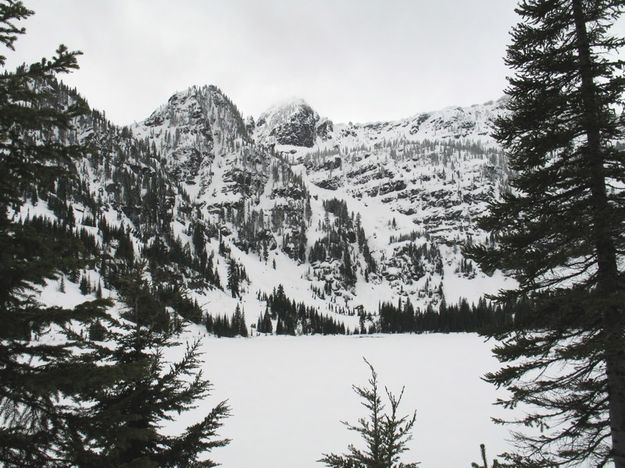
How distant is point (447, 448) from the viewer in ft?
73.3

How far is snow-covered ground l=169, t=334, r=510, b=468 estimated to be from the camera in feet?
71.8

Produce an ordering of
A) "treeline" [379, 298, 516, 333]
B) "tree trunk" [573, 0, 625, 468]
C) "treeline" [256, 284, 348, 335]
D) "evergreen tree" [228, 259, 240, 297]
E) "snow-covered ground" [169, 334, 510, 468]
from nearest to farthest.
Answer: "tree trunk" [573, 0, 625, 468], "snow-covered ground" [169, 334, 510, 468], "treeline" [379, 298, 516, 333], "treeline" [256, 284, 348, 335], "evergreen tree" [228, 259, 240, 297]

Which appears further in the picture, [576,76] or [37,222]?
[37,222]

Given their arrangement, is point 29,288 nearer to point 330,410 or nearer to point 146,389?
point 146,389

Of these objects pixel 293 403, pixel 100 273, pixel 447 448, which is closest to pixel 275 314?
pixel 100 273

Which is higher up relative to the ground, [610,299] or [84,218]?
[84,218]

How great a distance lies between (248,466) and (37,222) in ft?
373

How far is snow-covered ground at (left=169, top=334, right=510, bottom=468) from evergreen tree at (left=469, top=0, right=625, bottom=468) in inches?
287

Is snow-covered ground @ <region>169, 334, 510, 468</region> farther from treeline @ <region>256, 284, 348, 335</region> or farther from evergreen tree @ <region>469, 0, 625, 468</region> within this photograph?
treeline @ <region>256, 284, 348, 335</region>

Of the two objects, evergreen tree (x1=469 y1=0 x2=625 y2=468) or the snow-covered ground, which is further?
the snow-covered ground

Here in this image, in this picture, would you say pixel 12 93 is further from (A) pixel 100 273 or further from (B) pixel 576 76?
(A) pixel 100 273

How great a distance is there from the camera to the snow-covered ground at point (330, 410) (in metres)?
21.9

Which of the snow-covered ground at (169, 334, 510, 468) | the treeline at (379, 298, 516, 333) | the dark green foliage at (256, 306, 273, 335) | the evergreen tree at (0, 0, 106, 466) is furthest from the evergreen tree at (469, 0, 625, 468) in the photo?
the treeline at (379, 298, 516, 333)

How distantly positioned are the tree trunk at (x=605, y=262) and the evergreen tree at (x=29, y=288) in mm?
9349
